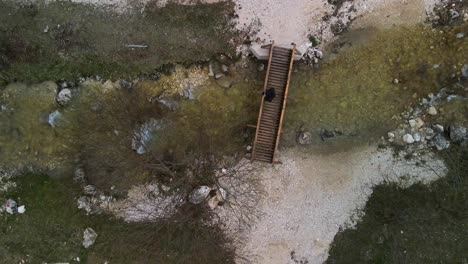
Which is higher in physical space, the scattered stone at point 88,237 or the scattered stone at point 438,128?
the scattered stone at point 438,128

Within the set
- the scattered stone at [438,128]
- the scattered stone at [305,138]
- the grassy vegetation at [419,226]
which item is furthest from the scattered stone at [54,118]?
the scattered stone at [438,128]

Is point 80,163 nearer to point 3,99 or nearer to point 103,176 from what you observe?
point 103,176

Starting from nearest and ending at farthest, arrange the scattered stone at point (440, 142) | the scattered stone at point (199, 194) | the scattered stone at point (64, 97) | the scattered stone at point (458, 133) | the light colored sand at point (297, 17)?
the scattered stone at point (458, 133)
the scattered stone at point (199, 194)
the scattered stone at point (440, 142)
the scattered stone at point (64, 97)
the light colored sand at point (297, 17)

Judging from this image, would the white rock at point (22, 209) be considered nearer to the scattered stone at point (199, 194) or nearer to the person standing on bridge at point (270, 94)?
the scattered stone at point (199, 194)

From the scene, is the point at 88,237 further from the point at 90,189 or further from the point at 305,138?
the point at 305,138

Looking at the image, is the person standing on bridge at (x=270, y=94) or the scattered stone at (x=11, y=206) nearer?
the person standing on bridge at (x=270, y=94)

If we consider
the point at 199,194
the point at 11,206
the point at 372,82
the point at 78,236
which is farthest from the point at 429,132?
the point at 11,206

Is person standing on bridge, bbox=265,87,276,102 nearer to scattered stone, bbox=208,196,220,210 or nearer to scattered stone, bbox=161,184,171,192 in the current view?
scattered stone, bbox=208,196,220,210

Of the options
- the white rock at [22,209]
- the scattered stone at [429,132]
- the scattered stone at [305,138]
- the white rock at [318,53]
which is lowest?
the white rock at [22,209]
